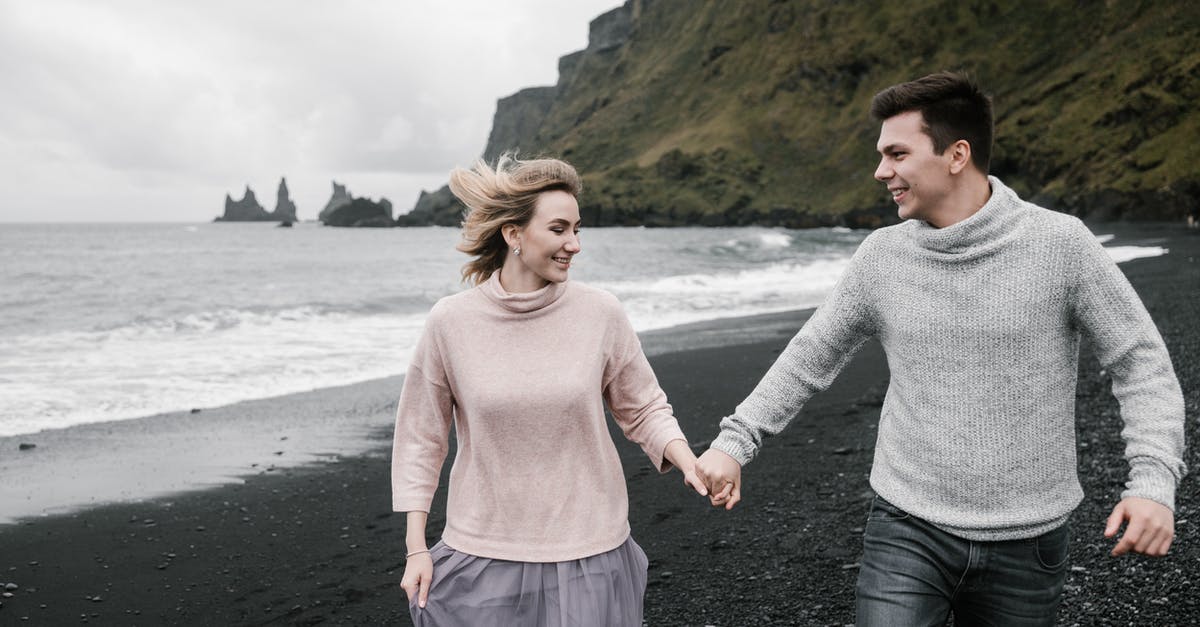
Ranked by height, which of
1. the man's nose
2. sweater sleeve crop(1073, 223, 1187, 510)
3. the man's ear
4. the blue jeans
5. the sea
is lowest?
the sea

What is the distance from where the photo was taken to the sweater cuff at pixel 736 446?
116 inches

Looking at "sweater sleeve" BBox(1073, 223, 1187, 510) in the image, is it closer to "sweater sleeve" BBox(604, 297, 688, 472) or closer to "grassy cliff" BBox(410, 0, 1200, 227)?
"sweater sleeve" BBox(604, 297, 688, 472)

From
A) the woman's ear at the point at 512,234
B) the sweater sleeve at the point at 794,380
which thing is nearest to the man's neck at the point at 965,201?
the sweater sleeve at the point at 794,380

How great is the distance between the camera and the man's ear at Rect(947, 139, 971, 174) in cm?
258

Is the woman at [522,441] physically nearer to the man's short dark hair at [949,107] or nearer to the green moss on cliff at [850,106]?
the man's short dark hair at [949,107]

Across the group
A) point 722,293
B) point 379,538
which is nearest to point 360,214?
point 722,293

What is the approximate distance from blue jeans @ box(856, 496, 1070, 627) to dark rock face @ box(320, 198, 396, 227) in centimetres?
16510

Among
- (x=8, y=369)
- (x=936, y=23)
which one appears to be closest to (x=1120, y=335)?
(x=8, y=369)

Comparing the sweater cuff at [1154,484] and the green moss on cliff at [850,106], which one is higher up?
the green moss on cliff at [850,106]

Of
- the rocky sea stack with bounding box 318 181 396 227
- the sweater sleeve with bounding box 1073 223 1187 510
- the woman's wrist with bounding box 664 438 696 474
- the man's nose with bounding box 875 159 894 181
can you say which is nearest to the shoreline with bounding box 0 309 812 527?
the woman's wrist with bounding box 664 438 696 474

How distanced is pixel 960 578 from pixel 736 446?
2.55 feet

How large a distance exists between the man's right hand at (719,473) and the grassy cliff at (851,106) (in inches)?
2586

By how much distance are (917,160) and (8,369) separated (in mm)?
15366

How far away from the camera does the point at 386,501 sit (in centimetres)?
699
